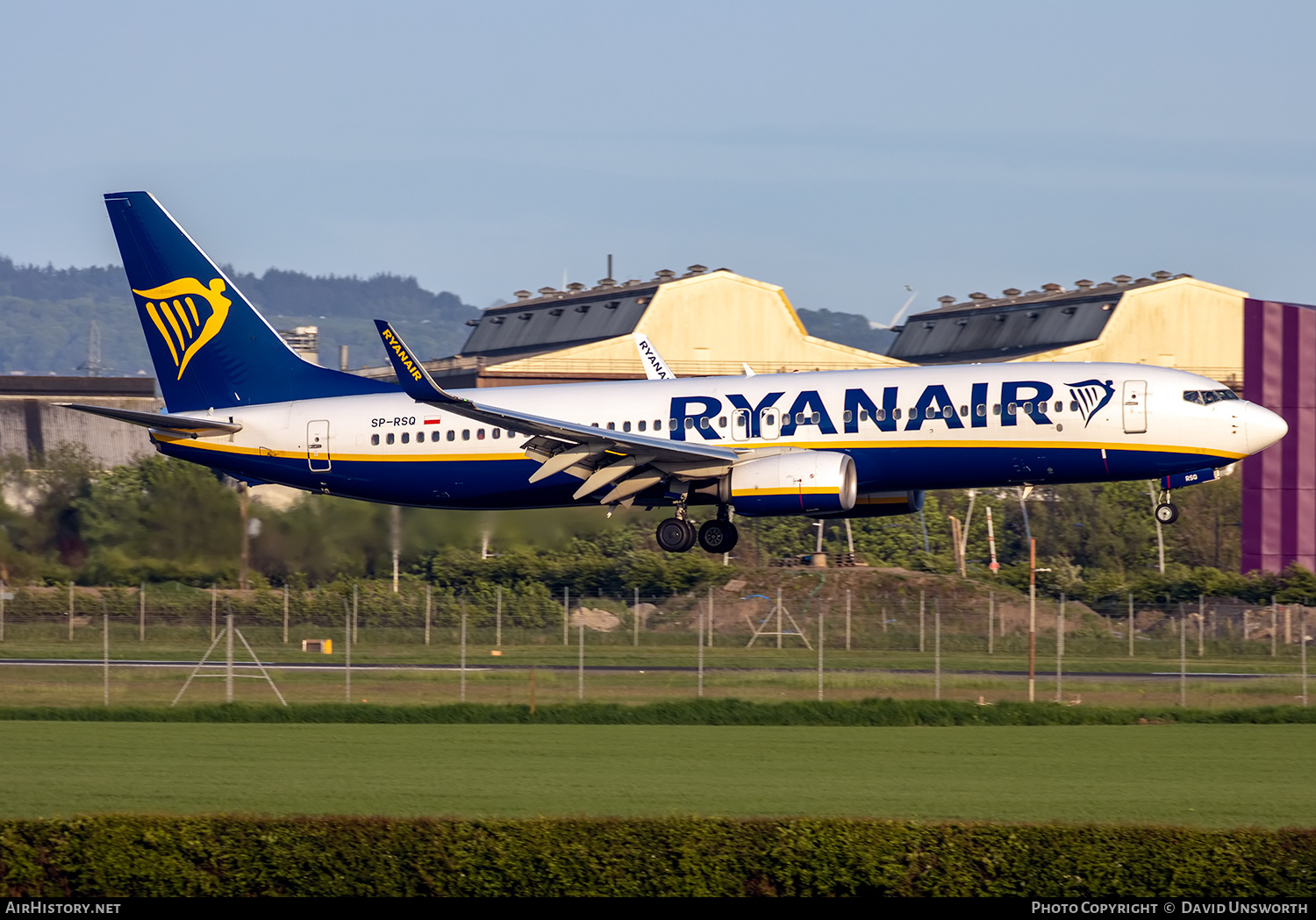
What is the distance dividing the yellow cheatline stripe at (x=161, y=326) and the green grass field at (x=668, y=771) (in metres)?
12.6

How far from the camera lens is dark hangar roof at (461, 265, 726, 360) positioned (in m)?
108

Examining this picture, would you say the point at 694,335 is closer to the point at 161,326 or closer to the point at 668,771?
the point at 161,326

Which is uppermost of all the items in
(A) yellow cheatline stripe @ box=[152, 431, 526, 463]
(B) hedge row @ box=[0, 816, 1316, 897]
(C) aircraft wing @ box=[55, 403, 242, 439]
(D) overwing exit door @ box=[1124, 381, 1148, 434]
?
(D) overwing exit door @ box=[1124, 381, 1148, 434]

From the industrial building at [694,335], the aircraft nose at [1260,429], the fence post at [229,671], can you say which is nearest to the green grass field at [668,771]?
the fence post at [229,671]

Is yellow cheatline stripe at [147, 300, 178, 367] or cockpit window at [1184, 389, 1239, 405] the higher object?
yellow cheatline stripe at [147, 300, 178, 367]

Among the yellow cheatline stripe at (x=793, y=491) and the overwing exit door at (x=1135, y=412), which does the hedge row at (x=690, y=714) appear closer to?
the yellow cheatline stripe at (x=793, y=491)

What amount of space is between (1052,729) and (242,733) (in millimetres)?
18625

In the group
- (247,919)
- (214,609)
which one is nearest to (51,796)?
(247,919)

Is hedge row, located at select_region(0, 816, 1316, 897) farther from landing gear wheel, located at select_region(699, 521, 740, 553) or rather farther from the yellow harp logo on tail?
the yellow harp logo on tail

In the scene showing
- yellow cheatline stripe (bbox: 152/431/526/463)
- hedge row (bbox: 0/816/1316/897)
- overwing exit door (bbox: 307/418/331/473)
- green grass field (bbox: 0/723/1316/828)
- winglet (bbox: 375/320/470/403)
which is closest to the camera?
hedge row (bbox: 0/816/1316/897)

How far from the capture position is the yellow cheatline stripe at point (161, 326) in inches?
1783

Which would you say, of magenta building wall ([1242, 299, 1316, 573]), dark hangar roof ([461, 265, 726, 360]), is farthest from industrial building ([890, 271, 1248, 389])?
magenta building wall ([1242, 299, 1316, 573])

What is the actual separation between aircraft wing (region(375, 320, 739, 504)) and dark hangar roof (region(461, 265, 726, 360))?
65.2m

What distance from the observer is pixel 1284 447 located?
2571 inches
